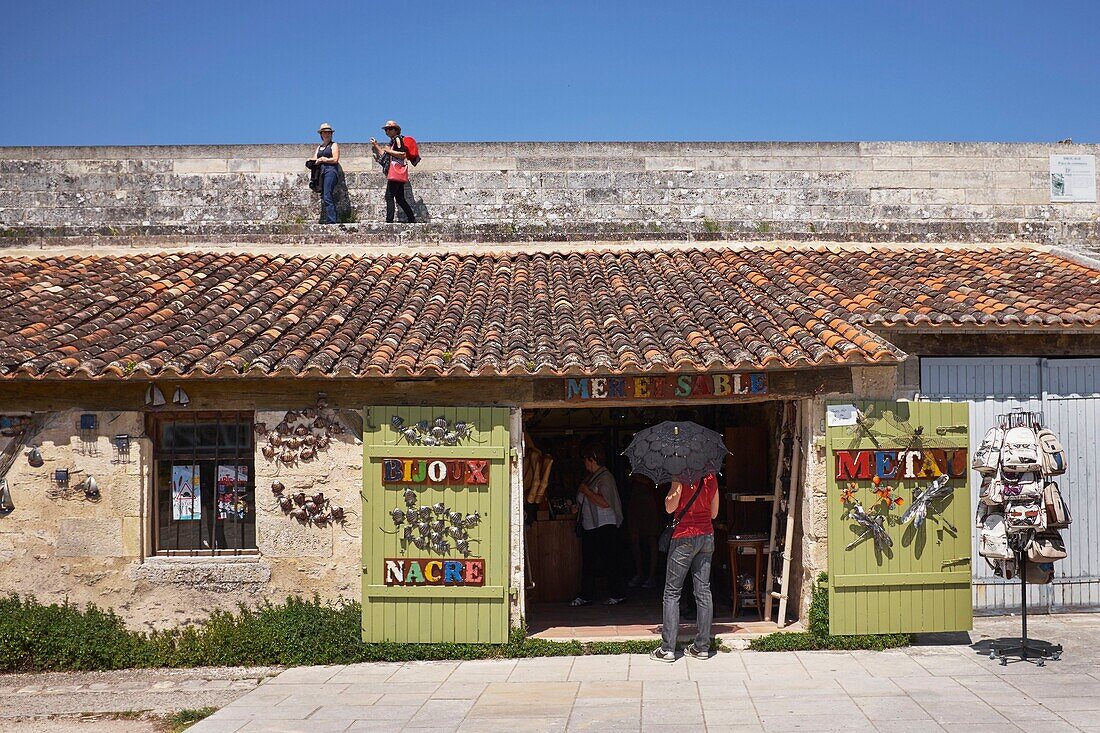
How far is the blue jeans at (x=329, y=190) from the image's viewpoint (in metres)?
13.1

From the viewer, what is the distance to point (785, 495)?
1066 cm

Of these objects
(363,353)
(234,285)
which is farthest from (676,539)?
(234,285)

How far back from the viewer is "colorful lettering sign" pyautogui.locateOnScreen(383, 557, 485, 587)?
934cm

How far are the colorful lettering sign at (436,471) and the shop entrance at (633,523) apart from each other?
72.5 inches

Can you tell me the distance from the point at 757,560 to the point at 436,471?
378cm

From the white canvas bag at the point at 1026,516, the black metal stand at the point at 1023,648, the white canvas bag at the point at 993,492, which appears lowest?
the black metal stand at the point at 1023,648

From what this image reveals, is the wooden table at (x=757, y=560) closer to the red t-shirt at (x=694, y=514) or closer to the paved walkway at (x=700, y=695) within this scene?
the paved walkway at (x=700, y=695)

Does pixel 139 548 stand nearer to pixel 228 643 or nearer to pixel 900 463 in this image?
pixel 228 643

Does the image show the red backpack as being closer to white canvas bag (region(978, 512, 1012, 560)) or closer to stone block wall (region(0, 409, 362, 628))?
stone block wall (region(0, 409, 362, 628))

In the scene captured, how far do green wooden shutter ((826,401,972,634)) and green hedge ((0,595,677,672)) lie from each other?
6.39 feet

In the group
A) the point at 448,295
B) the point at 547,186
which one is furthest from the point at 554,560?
the point at 547,186

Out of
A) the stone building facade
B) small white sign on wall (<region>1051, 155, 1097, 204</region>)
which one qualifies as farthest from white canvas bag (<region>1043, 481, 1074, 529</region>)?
small white sign on wall (<region>1051, 155, 1097, 204</region>)

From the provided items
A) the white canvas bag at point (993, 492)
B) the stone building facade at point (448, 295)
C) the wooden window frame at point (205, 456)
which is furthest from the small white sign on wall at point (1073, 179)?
the wooden window frame at point (205, 456)

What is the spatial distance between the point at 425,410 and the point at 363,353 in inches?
30.7
